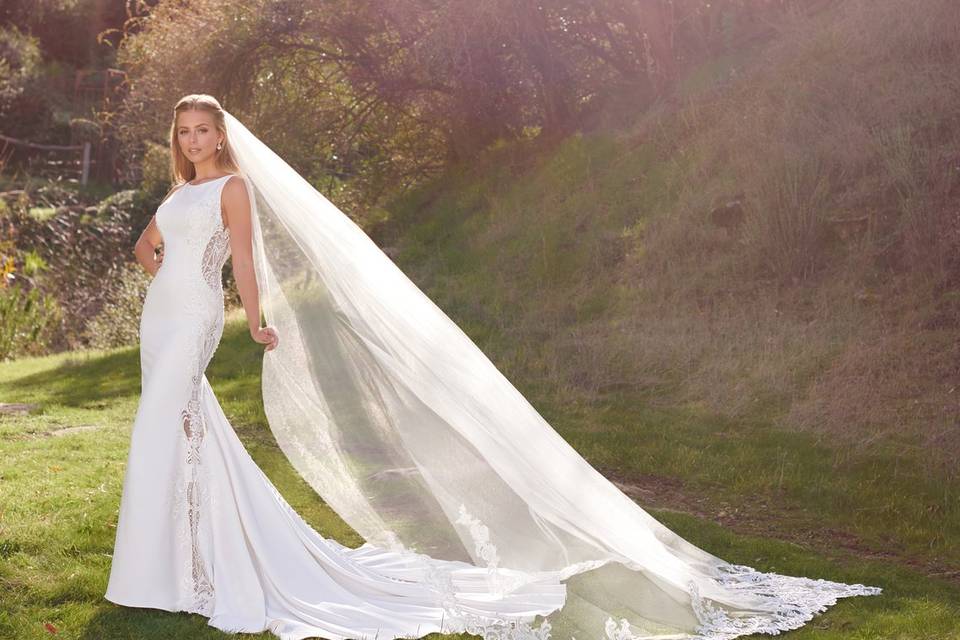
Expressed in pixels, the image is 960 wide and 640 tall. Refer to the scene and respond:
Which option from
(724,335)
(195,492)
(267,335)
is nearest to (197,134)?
(267,335)

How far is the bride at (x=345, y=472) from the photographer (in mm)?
4098

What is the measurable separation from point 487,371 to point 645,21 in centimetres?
1160

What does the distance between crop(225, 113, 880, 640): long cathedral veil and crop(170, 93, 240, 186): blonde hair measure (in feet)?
0.14

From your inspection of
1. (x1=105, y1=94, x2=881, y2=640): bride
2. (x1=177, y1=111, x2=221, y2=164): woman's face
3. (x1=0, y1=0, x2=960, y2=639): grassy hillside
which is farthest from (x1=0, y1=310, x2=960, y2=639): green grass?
(x1=177, y1=111, x2=221, y2=164): woman's face

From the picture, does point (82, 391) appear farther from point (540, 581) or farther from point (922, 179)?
point (922, 179)

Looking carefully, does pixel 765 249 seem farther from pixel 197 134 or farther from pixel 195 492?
pixel 195 492

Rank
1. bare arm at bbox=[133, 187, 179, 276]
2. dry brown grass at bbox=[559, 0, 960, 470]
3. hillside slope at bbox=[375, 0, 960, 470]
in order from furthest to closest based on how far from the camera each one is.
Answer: hillside slope at bbox=[375, 0, 960, 470] < dry brown grass at bbox=[559, 0, 960, 470] < bare arm at bbox=[133, 187, 179, 276]

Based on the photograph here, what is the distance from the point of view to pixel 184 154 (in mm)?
4414

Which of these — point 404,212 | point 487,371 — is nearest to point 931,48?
point 404,212

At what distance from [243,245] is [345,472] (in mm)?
1039

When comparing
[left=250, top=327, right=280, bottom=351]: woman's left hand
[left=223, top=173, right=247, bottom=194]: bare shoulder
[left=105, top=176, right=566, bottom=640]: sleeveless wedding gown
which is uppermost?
[left=223, top=173, right=247, bottom=194]: bare shoulder

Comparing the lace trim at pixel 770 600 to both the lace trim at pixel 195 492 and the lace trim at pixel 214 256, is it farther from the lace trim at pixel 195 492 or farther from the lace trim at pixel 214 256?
the lace trim at pixel 214 256

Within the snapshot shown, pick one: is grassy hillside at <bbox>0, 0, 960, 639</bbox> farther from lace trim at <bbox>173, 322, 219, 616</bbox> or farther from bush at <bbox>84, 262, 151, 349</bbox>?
bush at <bbox>84, 262, 151, 349</bbox>

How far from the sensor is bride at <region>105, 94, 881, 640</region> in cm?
410
